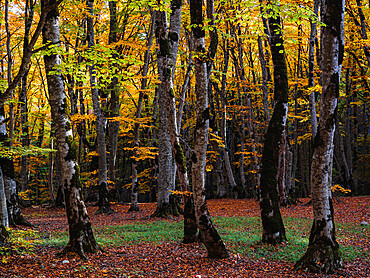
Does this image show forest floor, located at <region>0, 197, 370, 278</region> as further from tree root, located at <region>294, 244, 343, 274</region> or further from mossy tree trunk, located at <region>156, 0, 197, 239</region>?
mossy tree trunk, located at <region>156, 0, 197, 239</region>

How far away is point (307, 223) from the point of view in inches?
439

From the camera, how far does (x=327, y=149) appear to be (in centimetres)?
588

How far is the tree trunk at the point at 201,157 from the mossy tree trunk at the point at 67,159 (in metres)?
2.58

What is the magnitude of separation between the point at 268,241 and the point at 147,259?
10.3ft

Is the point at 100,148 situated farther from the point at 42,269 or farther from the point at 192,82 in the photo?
the point at 192,82

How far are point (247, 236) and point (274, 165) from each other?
2.58 meters

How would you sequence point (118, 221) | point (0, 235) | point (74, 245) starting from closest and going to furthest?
point (0, 235) < point (74, 245) < point (118, 221)

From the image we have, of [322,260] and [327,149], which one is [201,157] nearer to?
[327,149]

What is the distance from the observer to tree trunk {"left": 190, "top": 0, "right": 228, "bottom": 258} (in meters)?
6.46

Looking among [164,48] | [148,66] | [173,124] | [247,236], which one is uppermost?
[148,66]

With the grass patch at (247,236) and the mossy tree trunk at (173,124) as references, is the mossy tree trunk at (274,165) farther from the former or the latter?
the mossy tree trunk at (173,124)

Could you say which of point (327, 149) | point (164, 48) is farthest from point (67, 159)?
point (327, 149)

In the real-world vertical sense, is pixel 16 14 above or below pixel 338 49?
above

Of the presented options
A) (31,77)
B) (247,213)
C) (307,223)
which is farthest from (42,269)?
(31,77)
